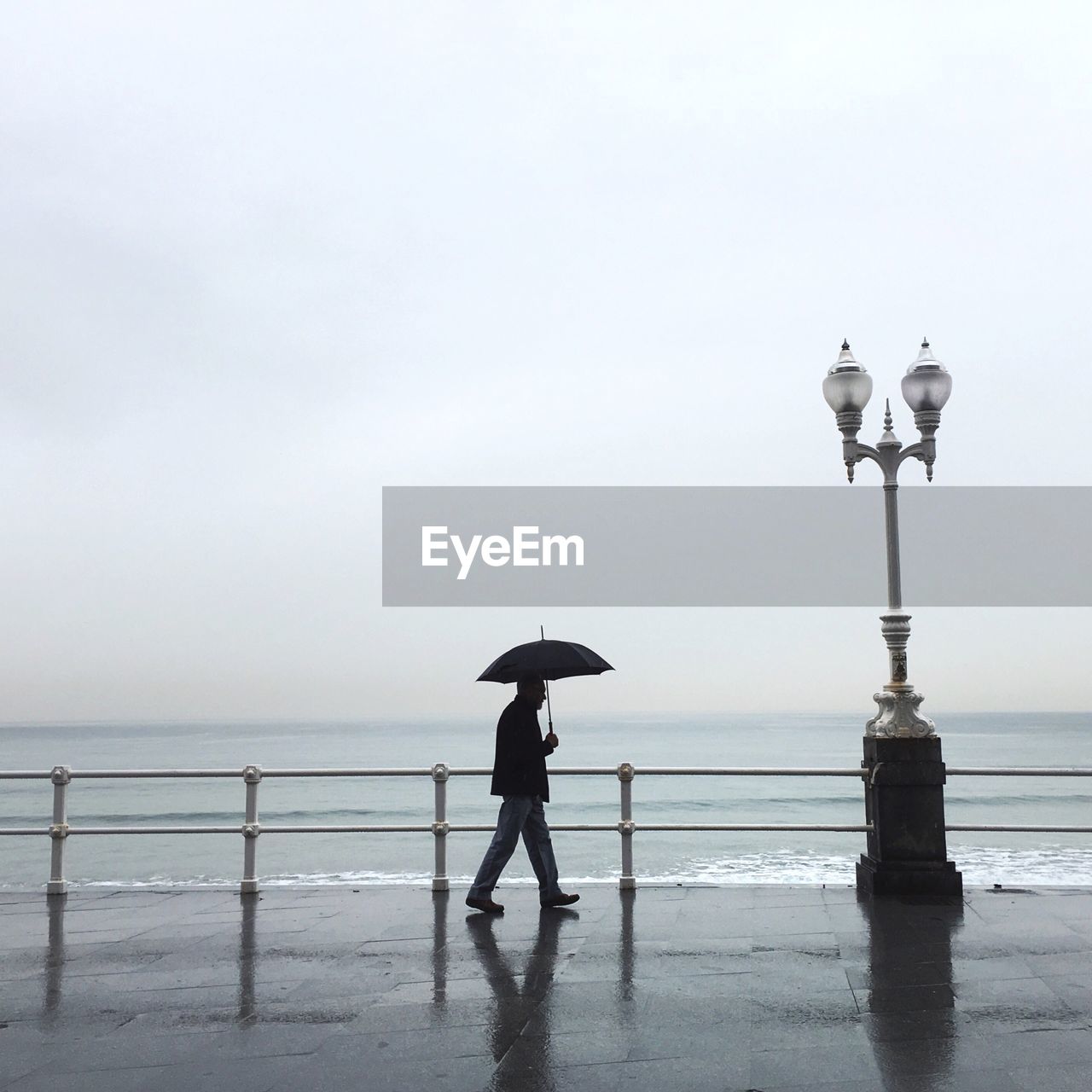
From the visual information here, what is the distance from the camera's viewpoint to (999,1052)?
4.73 metres

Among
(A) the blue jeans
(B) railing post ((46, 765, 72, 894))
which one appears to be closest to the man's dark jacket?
(A) the blue jeans

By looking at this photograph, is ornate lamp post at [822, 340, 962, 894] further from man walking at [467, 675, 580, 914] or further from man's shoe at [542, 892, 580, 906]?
man walking at [467, 675, 580, 914]

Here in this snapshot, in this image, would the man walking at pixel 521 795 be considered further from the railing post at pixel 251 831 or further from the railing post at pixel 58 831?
the railing post at pixel 58 831

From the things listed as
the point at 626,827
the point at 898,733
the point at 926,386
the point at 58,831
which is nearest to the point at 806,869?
the point at 898,733

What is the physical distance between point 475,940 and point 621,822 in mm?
2496

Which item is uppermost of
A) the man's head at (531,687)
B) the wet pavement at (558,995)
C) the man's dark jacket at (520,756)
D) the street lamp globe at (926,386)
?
the street lamp globe at (926,386)

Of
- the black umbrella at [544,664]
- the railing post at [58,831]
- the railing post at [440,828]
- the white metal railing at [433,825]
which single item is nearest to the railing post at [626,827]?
the white metal railing at [433,825]

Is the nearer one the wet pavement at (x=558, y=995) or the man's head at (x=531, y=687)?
the wet pavement at (x=558, y=995)

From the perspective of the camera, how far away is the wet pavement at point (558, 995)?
4.60 meters

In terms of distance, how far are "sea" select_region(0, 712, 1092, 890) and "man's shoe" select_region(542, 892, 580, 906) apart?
1.53 m

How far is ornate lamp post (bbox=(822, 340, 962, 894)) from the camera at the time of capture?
9.34 meters

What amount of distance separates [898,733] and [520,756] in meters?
3.52

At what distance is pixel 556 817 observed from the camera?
3909 centimetres

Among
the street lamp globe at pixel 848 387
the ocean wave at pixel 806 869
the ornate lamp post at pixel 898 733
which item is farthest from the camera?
the ocean wave at pixel 806 869
